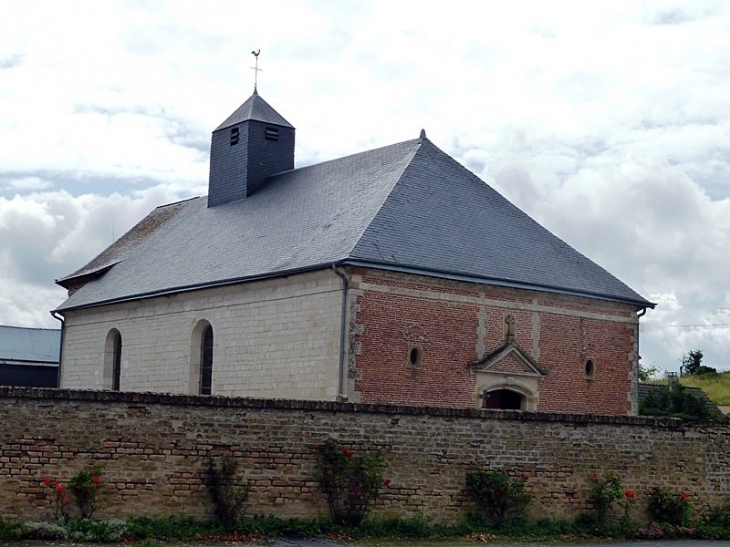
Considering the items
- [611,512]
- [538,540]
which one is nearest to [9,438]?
[538,540]

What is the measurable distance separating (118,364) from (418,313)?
11903 millimetres

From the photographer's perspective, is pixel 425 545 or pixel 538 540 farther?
pixel 538 540

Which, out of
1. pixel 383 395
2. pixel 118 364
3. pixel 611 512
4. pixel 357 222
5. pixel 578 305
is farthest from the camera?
pixel 118 364

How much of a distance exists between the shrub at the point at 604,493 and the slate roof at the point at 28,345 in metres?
30.4

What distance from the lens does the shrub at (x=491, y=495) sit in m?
16.2

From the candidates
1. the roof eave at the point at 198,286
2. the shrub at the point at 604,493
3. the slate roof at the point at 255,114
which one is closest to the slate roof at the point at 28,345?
the roof eave at the point at 198,286

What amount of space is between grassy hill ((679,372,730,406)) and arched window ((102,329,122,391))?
947 inches

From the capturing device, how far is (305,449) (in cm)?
1536

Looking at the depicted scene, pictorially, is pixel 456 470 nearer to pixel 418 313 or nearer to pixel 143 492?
pixel 143 492

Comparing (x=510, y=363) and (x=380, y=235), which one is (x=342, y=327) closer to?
(x=380, y=235)

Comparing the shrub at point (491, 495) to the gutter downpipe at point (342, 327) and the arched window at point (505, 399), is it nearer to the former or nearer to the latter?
the gutter downpipe at point (342, 327)

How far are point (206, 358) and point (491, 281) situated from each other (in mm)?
7767

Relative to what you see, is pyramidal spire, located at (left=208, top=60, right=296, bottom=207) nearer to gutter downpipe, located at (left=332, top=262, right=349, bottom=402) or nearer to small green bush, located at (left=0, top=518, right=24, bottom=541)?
gutter downpipe, located at (left=332, top=262, right=349, bottom=402)

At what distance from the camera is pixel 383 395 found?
22734mm
